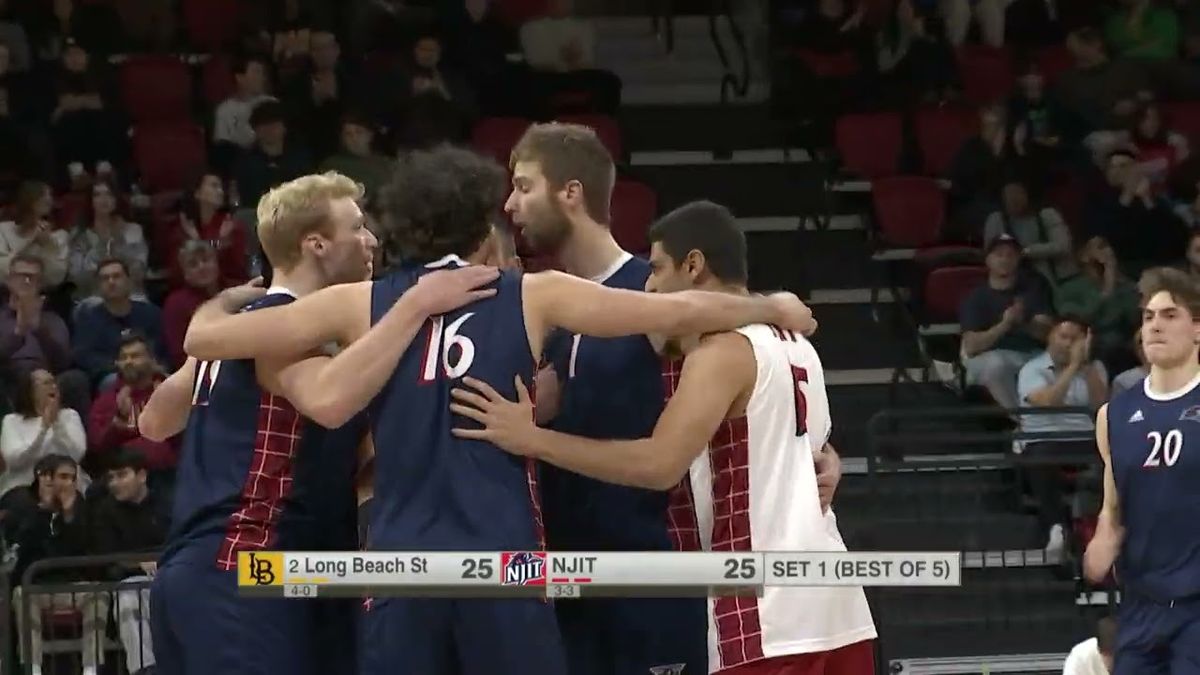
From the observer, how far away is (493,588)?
4.48 meters

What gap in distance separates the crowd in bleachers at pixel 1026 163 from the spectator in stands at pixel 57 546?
4.92m

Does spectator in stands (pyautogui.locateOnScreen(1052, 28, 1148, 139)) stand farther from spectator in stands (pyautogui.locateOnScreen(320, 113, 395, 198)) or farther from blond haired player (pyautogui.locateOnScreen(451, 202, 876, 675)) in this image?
blond haired player (pyautogui.locateOnScreen(451, 202, 876, 675))

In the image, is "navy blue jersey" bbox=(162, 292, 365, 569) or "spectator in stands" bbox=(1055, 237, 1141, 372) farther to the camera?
"spectator in stands" bbox=(1055, 237, 1141, 372)

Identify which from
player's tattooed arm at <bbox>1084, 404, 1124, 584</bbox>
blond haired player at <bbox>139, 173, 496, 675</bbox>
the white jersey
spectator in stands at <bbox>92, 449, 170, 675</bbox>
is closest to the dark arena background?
spectator in stands at <bbox>92, 449, 170, 675</bbox>

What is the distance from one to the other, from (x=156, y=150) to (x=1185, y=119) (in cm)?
731

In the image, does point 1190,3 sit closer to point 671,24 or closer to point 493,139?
point 671,24

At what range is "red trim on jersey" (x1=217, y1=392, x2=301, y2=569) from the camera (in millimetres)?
5074

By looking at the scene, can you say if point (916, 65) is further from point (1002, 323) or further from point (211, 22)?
point (211, 22)

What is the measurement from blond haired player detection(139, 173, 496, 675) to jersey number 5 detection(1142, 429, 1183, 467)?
3.03 metres

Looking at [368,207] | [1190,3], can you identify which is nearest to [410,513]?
[368,207]

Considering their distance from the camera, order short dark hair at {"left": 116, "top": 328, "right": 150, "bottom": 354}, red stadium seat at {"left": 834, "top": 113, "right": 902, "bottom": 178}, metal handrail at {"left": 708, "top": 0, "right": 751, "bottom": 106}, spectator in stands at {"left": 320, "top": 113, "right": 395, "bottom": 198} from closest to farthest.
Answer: short dark hair at {"left": 116, "top": 328, "right": 150, "bottom": 354} → spectator in stands at {"left": 320, "top": 113, "right": 395, "bottom": 198} → red stadium seat at {"left": 834, "top": 113, "right": 902, "bottom": 178} → metal handrail at {"left": 708, "top": 0, "right": 751, "bottom": 106}

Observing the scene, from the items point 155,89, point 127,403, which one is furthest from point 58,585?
point 155,89

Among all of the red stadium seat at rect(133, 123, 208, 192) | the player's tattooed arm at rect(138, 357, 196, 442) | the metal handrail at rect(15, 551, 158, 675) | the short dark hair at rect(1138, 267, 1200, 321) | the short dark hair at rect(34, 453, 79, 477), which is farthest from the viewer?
the red stadium seat at rect(133, 123, 208, 192)

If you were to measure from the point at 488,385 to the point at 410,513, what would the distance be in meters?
0.34
